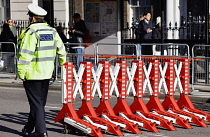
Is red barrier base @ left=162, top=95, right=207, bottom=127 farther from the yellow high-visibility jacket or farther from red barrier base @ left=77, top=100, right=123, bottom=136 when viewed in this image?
the yellow high-visibility jacket

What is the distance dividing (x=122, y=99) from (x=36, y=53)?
2181 mm

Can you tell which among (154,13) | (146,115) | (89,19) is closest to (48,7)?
(154,13)

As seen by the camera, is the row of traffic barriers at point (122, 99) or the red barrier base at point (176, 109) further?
the red barrier base at point (176, 109)

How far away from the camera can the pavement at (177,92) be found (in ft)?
48.9

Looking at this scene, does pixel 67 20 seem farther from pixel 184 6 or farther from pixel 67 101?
pixel 67 101

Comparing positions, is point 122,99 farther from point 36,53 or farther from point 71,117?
point 36,53

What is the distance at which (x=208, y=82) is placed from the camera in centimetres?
1583

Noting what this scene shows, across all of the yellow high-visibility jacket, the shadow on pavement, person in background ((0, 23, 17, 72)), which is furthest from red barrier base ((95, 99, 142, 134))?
person in background ((0, 23, 17, 72))

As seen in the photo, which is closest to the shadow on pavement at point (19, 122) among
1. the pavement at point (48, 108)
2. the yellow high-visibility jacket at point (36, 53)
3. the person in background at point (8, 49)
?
the pavement at point (48, 108)

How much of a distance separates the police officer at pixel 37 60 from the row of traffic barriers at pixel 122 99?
0.69 metres

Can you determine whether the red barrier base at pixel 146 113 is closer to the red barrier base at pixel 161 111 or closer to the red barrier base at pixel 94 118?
the red barrier base at pixel 161 111

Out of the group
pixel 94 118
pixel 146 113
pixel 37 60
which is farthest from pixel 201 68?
pixel 37 60

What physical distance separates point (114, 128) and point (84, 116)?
0.59 m

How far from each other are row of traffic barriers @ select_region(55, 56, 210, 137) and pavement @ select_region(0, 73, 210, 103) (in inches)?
128
